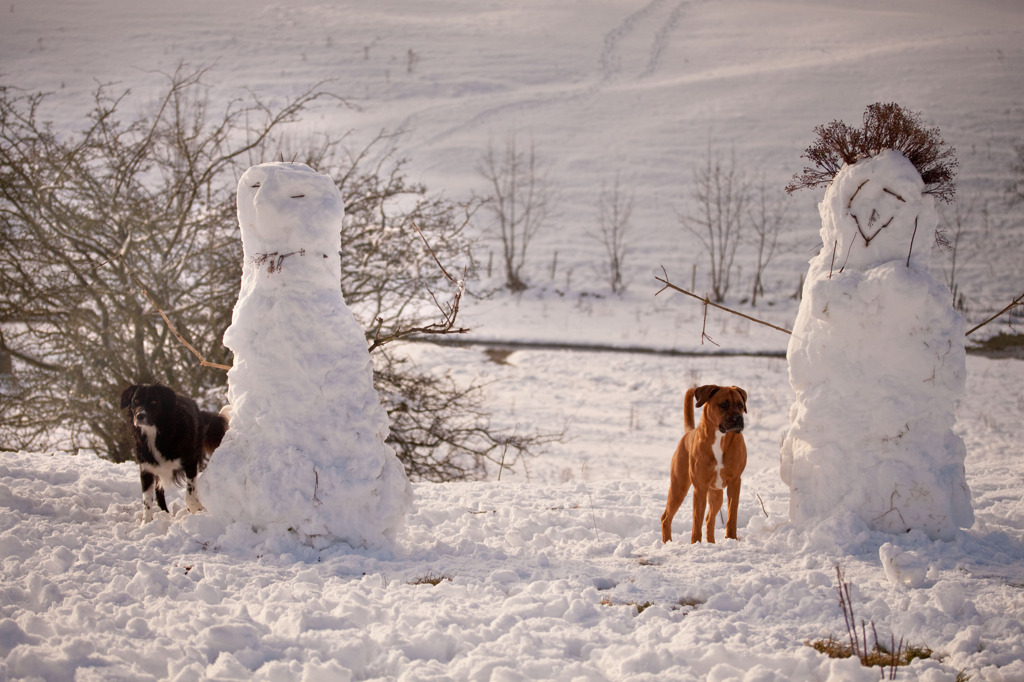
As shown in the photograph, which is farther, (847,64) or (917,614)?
(847,64)

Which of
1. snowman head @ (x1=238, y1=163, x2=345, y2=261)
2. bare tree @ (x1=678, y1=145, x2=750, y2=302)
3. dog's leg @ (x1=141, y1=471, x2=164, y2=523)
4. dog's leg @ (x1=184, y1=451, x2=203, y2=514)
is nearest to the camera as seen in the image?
snowman head @ (x1=238, y1=163, x2=345, y2=261)

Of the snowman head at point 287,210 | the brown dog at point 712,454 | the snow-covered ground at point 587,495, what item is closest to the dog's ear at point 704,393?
the brown dog at point 712,454

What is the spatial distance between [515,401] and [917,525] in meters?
8.63

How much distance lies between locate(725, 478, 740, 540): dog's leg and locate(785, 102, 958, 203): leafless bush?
88.6 inches

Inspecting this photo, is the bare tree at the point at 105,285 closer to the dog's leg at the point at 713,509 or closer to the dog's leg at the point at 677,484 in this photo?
the dog's leg at the point at 677,484

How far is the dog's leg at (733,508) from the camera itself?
4262 mm

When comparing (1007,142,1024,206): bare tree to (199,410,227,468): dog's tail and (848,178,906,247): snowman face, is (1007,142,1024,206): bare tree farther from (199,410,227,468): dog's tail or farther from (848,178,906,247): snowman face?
(199,410,227,468): dog's tail

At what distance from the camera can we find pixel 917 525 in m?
4.23

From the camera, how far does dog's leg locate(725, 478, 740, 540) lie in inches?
168

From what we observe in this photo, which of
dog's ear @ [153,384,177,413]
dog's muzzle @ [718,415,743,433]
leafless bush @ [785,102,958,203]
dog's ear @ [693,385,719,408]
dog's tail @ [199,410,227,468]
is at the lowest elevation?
dog's tail @ [199,410,227,468]

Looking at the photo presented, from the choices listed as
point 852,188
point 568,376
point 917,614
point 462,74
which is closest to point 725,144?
point 462,74

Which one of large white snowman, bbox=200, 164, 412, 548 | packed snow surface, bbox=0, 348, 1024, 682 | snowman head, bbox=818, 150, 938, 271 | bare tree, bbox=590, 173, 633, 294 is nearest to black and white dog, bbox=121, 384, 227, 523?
packed snow surface, bbox=0, 348, 1024, 682

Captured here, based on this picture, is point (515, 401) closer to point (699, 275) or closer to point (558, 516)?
point (558, 516)

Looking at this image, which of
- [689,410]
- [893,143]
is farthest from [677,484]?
[893,143]
